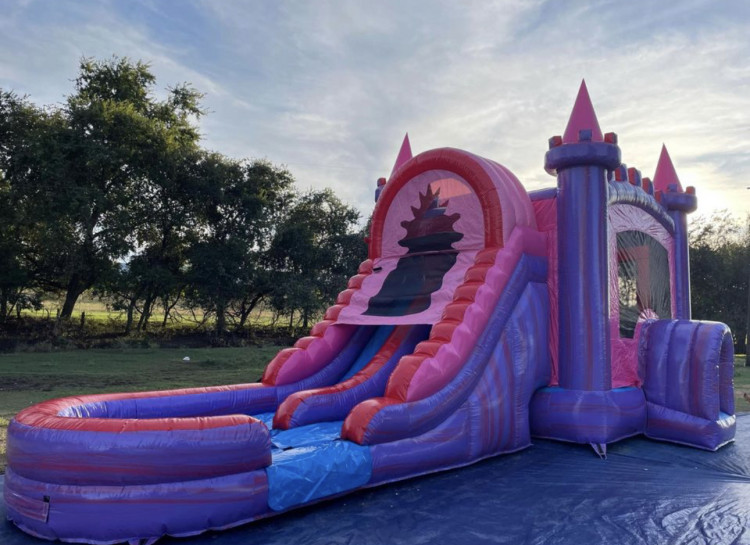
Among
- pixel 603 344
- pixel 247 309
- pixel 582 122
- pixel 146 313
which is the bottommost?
pixel 603 344

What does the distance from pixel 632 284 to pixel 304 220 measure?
13458mm

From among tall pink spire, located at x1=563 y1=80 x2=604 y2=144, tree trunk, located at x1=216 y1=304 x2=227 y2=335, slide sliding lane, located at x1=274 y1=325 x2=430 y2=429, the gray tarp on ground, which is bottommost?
the gray tarp on ground

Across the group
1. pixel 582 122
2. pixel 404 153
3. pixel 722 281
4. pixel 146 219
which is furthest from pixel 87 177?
pixel 722 281

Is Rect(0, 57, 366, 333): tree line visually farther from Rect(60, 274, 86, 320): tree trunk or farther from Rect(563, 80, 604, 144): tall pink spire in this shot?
Rect(563, 80, 604, 144): tall pink spire

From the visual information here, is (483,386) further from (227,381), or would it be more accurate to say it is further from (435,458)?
(227,381)

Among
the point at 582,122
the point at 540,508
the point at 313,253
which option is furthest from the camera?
the point at 313,253

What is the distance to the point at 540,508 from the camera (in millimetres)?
3432

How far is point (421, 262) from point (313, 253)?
12413 millimetres

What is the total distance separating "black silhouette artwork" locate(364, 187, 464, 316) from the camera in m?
5.25

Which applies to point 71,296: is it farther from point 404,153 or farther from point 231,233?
point 404,153

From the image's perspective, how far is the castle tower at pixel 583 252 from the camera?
15.9 ft

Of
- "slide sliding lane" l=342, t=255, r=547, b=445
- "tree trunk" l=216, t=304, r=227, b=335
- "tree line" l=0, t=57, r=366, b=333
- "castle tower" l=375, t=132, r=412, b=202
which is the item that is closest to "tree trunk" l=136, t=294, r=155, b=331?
"tree line" l=0, t=57, r=366, b=333

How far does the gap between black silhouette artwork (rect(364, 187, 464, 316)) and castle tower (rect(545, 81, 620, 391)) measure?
40.2 inches

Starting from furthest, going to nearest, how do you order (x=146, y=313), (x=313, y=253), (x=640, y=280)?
1. (x=313, y=253)
2. (x=146, y=313)
3. (x=640, y=280)
